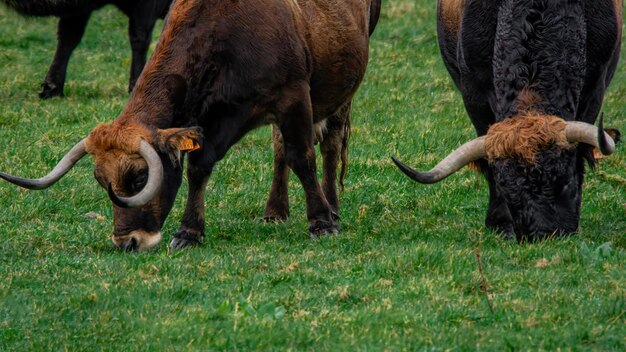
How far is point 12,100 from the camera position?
14820 millimetres

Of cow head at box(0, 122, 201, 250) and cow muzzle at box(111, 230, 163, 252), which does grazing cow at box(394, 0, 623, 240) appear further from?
cow muzzle at box(111, 230, 163, 252)

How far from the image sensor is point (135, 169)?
8.59 meters

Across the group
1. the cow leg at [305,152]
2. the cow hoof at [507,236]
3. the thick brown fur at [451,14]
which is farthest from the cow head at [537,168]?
the thick brown fur at [451,14]

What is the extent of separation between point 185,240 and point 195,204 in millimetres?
322

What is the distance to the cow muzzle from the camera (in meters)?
8.77

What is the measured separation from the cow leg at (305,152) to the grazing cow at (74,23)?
20.5 feet

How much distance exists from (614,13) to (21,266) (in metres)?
4.69

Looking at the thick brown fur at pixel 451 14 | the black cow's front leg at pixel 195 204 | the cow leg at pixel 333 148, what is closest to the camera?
the black cow's front leg at pixel 195 204

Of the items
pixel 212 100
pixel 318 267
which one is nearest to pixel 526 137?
pixel 318 267

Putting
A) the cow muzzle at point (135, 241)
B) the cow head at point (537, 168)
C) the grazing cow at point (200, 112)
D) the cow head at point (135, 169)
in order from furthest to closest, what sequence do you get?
the cow muzzle at point (135, 241)
the grazing cow at point (200, 112)
the cow head at point (135, 169)
the cow head at point (537, 168)

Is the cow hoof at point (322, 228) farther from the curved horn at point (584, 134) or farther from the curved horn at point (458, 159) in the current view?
the curved horn at point (584, 134)

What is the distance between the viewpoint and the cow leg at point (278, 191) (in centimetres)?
1038

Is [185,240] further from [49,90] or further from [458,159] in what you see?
[49,90]

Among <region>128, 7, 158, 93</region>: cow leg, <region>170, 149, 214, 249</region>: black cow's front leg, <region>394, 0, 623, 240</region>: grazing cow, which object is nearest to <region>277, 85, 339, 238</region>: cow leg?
<region>170, 149, 214, 249</region>: black cow's front leg
